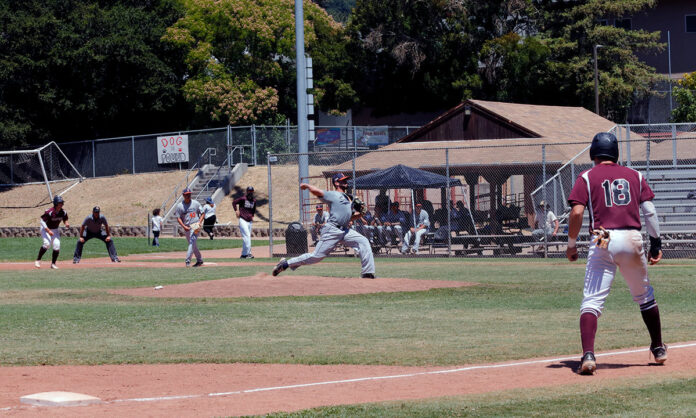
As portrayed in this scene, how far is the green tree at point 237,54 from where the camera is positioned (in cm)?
5819

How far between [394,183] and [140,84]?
34442 mm

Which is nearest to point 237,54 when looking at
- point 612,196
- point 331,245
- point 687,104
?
point 687,104

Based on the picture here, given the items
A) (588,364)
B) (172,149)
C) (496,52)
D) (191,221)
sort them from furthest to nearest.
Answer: (496,52)
(172,149)
(191,221)
(588,364)

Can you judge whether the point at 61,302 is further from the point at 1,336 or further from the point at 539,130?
the point at 539,130

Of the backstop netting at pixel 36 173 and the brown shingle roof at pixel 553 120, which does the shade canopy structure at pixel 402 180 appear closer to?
the brown shingle roof at pixel 553 120

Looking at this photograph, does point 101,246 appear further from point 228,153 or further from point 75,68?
point 75,68

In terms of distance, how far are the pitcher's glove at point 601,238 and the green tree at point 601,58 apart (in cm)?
4791

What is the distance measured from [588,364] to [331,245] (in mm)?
9235

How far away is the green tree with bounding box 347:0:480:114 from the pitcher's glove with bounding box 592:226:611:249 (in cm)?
5064

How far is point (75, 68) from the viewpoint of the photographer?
57.9 meters

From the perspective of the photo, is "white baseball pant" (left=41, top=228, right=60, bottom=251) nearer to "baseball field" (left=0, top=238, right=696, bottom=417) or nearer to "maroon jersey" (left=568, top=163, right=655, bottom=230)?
"baseball field" (left=0, top=238, right=696, bottom=417)

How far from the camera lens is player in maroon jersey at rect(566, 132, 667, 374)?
27.5ft

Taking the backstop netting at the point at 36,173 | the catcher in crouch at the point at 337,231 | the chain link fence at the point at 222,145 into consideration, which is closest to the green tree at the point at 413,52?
the chain link fence at the point at 222,145

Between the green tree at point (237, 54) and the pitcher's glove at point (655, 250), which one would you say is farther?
the green tree at point (237, 54)
